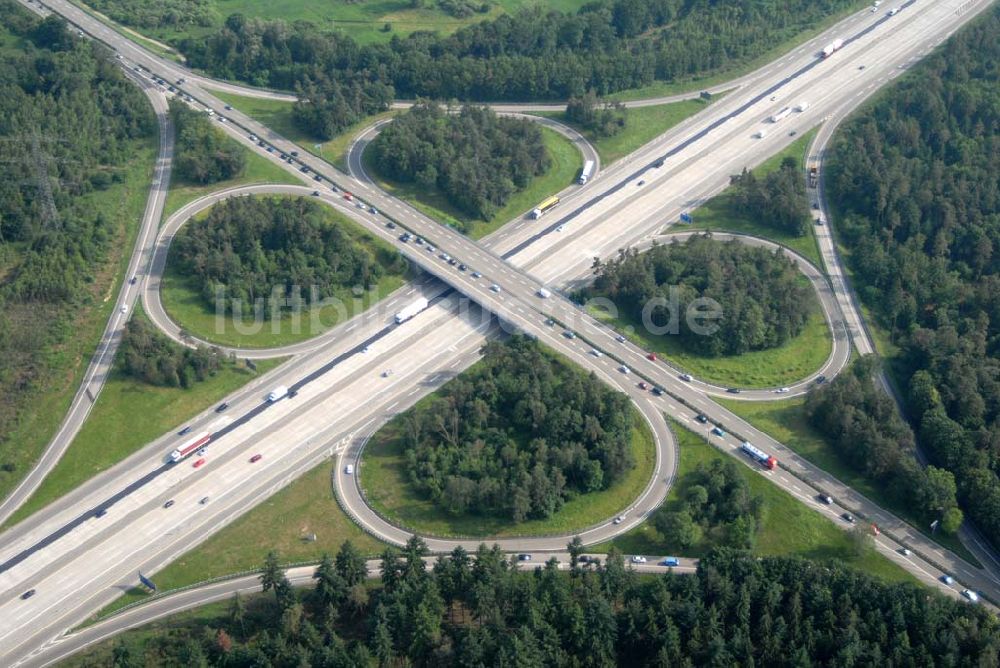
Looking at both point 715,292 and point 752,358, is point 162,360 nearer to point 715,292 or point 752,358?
point 715,292

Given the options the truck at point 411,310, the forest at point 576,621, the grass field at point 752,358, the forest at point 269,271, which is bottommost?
the forest at point 576,621

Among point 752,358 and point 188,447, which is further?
point 752,358

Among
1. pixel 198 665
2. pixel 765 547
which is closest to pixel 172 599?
pixel 198 665

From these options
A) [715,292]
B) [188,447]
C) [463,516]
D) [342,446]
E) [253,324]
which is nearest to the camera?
[463,516]

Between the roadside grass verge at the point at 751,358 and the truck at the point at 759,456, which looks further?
the roadside grass verge at the point at 751,358

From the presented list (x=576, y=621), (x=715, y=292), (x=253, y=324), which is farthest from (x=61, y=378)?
(x=715, y=292)

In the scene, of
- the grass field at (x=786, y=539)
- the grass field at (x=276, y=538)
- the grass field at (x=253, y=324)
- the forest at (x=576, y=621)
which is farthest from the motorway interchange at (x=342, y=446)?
the forest at (x=576, y=621)

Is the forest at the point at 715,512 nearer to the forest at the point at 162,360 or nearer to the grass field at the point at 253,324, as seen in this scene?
the grass field at the point at 253,324
